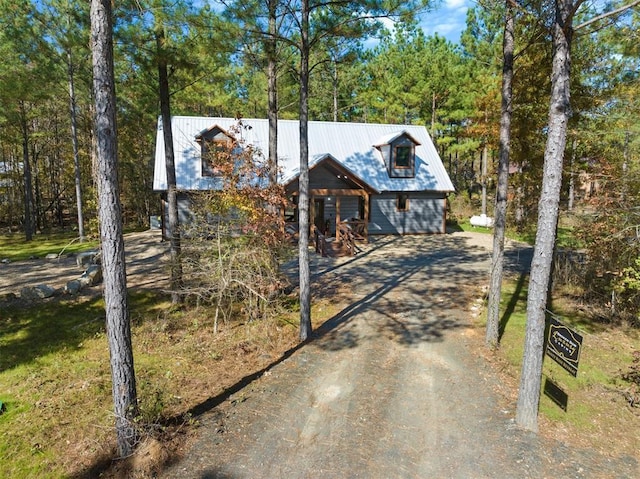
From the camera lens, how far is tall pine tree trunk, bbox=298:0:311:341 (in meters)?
8.64

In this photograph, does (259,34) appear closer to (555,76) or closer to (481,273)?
(555,76)

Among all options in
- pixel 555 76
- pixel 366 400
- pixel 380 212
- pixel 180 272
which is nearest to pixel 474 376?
pixel 366 400

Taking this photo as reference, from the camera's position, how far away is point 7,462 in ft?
17.5

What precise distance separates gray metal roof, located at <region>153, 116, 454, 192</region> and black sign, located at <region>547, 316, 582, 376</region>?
50.9 feet

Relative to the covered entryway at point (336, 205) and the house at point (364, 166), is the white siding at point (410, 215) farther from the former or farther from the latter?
the covered entryway at point (336, 205)

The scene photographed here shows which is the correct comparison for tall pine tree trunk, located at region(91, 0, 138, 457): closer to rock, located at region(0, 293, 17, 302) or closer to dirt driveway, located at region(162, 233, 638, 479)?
dirt driveway, located at region(162, 233, 638, 479)

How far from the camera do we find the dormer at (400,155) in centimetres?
2288

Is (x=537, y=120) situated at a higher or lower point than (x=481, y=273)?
higher

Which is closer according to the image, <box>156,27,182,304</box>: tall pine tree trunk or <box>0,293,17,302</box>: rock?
<box>156,27,182,304</box>: tall pine tree trunk

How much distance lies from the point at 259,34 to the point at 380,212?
15.1m

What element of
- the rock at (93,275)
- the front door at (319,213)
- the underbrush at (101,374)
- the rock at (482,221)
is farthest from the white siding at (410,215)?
the rock at (93,275)

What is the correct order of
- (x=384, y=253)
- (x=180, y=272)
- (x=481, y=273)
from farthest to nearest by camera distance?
(x=384, y=253)
(x=481, y=273)
(x=180, y=272)

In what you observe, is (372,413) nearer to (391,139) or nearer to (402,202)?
(402,202)

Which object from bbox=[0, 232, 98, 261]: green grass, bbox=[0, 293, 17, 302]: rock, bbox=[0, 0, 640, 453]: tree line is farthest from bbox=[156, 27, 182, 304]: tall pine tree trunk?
bbox=[0, 232, 98, 261]: green grass
